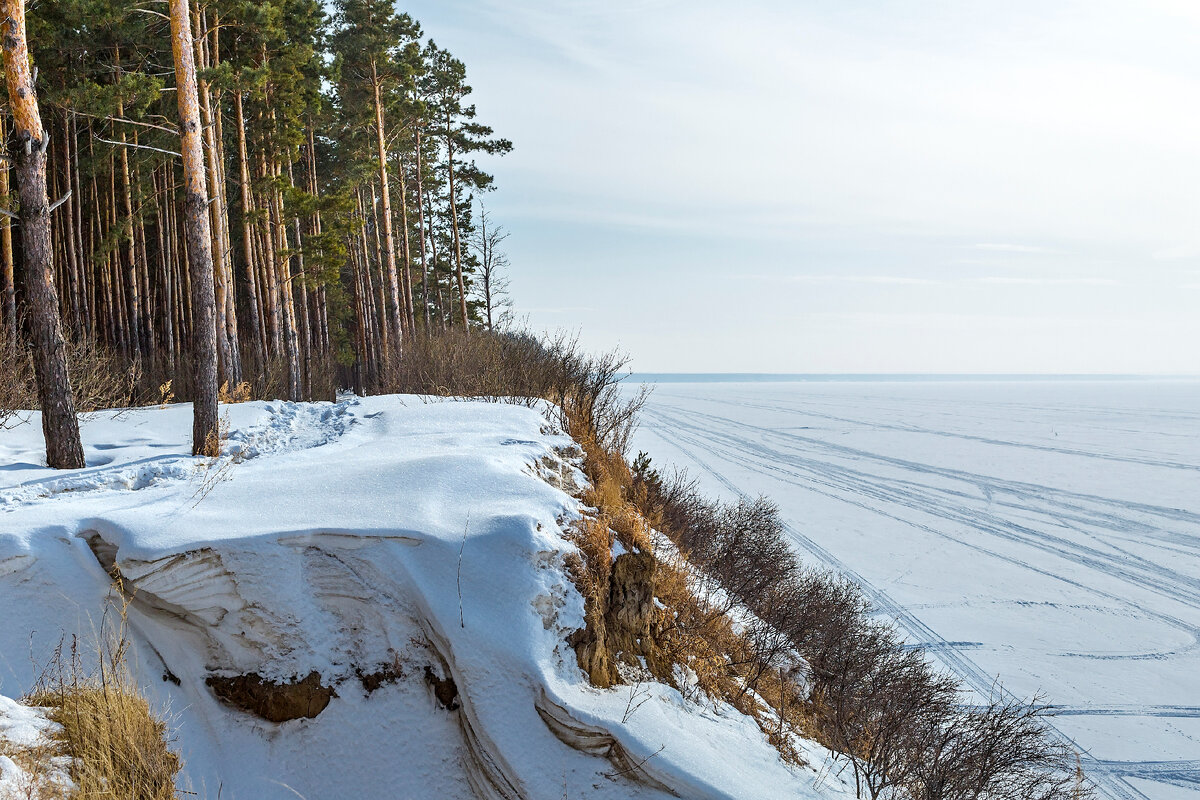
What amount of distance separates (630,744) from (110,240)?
64.2 ft

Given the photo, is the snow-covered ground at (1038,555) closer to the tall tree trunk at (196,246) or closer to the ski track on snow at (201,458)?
the ski track on snow at (201,458)

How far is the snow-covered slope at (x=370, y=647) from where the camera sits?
3895mm

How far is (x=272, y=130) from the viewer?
732 inches

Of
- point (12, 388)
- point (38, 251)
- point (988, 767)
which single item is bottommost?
point (988, 767)

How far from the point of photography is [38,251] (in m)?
7.33

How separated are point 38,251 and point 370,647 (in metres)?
6.30

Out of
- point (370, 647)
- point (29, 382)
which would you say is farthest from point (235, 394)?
point (370, 647)

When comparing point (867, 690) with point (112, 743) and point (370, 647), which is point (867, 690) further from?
point (112, 743)

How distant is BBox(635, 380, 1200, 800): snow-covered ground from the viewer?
745 cm

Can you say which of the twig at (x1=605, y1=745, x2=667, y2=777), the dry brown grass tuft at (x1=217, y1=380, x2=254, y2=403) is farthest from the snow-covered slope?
the dry brown grass tuft at (x1=217, y1=380, x2=254, y2=403)

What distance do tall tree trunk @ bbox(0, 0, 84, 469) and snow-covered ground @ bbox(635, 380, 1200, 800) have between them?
10556 mm

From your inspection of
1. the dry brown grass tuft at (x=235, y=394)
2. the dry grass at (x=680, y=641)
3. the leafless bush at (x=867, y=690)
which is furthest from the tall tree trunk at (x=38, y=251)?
the leafless bush at (x=867, y=690)

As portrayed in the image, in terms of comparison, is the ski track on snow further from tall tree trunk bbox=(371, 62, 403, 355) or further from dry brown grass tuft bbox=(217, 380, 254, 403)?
tall tree trunk bbox=(371, 62, 403, 355)

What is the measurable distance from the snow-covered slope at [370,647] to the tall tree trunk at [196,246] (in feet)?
10.7
